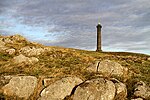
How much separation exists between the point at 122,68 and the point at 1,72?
9.40 metres

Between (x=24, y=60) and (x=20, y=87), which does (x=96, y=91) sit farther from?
(x=24, y=60)

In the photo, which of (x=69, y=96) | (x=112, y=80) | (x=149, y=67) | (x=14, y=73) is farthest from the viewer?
(x=149, y=67)

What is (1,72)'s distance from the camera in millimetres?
21312

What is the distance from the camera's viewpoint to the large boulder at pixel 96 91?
56.5 feet

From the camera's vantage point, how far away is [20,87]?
18625 millimetres

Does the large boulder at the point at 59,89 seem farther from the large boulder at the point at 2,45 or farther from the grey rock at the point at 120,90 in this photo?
the large boulder at the point at 2,45

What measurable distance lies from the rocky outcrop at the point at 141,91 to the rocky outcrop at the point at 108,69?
220 cm

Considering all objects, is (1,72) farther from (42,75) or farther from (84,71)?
(84,71)

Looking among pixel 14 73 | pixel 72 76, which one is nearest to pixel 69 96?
pixel 72 76

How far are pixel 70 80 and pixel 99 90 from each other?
2.29m

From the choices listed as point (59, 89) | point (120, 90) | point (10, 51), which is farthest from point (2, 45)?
point (120, 90)

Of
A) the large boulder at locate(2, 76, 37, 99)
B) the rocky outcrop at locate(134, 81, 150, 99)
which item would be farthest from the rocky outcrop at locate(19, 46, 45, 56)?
the rocky outcrop at locate(134, 81, 150, 99)

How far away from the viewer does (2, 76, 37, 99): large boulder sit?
1841 centimetres

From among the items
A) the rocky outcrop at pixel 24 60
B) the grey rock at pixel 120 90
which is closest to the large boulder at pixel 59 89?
the grey rock at pixel 120 90
